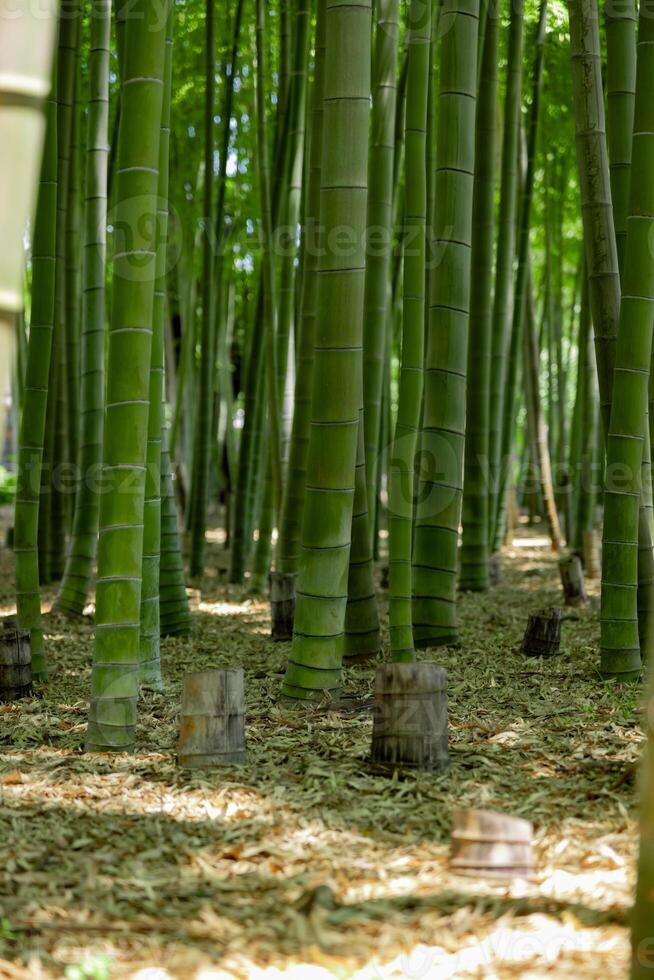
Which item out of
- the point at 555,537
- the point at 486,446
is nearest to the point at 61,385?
the point at 486,446

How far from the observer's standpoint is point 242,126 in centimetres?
898

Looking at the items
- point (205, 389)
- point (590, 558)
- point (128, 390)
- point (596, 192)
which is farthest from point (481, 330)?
point (128, 390)

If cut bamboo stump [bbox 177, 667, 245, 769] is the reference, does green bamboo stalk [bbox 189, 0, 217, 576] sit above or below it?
above

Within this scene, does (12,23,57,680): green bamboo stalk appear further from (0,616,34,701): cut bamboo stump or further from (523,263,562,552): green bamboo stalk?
(523,263,562,552): green bamboo stalk

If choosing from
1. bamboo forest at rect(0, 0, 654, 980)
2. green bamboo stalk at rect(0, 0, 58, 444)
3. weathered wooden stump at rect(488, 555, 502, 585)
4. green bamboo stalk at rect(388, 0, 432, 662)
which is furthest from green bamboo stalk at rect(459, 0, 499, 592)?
green bamboo stalk at rect(0, 0, 58, 444)

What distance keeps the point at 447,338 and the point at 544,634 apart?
118cm

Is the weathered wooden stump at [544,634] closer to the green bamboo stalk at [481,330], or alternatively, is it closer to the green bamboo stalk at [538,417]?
the green bamboo stalk at [481,330]

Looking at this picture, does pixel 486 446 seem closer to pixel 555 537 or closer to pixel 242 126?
pixel 555 537

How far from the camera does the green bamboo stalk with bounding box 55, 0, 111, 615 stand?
13.9 feet

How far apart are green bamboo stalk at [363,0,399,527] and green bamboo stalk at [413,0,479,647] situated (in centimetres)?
19

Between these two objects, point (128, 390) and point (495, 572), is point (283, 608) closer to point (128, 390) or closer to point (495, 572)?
point (128, 390)

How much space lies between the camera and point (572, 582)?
533 cm

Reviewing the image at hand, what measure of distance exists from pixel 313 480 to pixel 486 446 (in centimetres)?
245

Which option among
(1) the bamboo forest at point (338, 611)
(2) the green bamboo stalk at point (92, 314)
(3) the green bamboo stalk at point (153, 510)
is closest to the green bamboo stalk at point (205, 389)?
(1) the bamboo forest at point (338, 611)
